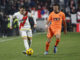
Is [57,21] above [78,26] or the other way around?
above

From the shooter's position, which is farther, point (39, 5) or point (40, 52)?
point (39, 5)

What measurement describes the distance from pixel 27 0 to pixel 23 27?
21698 mm

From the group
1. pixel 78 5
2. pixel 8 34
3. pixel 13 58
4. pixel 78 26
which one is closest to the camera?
pixel 13 58

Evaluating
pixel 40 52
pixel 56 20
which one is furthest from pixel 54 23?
pixel 40 52

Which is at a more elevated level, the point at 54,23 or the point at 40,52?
the point at 54,23

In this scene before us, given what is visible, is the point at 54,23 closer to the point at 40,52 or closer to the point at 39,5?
the point at 40,52

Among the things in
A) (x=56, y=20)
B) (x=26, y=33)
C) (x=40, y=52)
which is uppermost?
(x=56, y=20)

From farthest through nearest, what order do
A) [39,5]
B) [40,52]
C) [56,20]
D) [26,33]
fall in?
[39,5] → [40,52] → [56,20] → [26,33]

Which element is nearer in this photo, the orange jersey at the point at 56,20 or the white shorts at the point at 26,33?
the white shorts at the point at 26,33

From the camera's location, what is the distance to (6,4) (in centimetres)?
3466

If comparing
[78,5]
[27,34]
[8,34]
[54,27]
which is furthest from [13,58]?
[78,5]

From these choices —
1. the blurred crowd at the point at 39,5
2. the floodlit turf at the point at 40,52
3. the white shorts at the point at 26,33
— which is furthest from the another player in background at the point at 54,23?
the blurred crowd at the point at 39,5

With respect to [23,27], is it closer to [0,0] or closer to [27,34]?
[27,34]

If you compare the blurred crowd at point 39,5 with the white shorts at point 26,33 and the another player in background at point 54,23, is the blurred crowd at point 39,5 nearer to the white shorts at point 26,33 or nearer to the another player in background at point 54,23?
the another player in background at point 54,23
